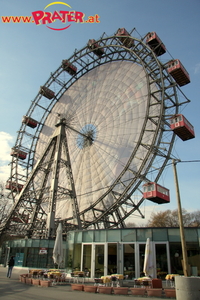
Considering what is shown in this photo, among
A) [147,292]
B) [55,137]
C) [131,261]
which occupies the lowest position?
[147,292]

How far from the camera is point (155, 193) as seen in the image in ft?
94.4

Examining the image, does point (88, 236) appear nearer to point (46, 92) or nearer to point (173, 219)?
point (46, 92)

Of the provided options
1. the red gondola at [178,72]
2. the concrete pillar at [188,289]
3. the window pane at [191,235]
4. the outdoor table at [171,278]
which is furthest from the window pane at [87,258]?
the red gondola at [178,72]

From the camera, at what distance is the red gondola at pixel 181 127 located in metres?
31.8

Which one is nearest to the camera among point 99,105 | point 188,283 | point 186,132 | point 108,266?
point 188,283

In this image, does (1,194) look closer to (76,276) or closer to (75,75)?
(75,75)

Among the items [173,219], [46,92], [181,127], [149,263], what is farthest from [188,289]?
[173,219]

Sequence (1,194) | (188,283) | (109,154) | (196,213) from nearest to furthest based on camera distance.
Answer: (188,283)
(109,154)
(1,194)
(196,213)

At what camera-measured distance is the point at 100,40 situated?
48.9 m

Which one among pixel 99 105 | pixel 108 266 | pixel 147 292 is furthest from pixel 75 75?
pixel 147 292

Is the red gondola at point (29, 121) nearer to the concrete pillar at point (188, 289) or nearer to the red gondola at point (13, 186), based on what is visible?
the red gondola at point (13, 186)

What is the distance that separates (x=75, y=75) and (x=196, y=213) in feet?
227

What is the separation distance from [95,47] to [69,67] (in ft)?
24.5

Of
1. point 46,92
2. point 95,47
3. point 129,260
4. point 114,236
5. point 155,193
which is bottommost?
point 129,260
